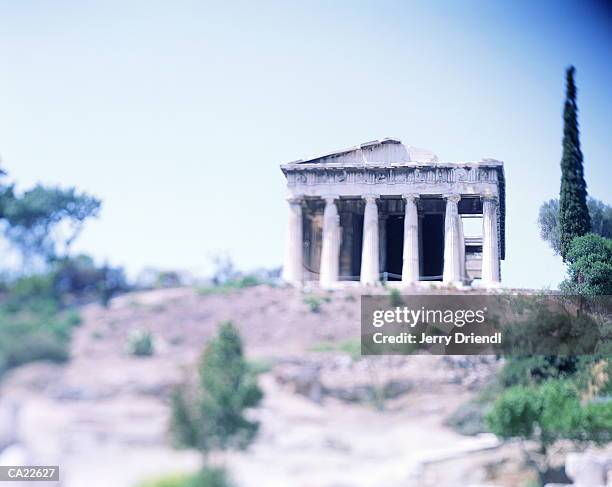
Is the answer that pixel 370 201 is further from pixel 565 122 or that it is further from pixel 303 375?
pixel 303 375

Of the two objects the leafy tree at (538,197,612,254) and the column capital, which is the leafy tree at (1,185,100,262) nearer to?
the column capital

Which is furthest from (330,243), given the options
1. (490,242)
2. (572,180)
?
(572,180)

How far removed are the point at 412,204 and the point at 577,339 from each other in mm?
11273

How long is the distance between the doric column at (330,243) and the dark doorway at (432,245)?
19.0 ft

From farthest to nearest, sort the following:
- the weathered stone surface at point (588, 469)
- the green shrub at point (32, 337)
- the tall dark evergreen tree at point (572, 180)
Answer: the tall dark evergreen tree at point (572, 180) < the weathered stone surface at point (588, 469) < the green shrub at point (32, 337)

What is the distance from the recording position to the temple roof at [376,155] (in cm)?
3981

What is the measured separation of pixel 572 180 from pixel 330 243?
9815 mm

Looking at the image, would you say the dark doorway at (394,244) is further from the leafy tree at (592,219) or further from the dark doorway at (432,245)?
the leafy tree at (592,219)

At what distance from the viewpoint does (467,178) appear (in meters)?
39.0

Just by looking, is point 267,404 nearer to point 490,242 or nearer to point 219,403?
point 219,403

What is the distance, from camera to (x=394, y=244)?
44.4m

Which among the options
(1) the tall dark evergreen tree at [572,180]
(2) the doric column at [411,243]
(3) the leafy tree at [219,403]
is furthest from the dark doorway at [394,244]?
(3) the leafy tree at [219,403]

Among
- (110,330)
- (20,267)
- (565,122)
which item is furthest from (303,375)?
(565,122)

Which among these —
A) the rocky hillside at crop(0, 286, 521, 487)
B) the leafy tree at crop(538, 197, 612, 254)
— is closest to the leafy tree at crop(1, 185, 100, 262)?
the rocky hillside at crop(0, 286, 521, 487)
